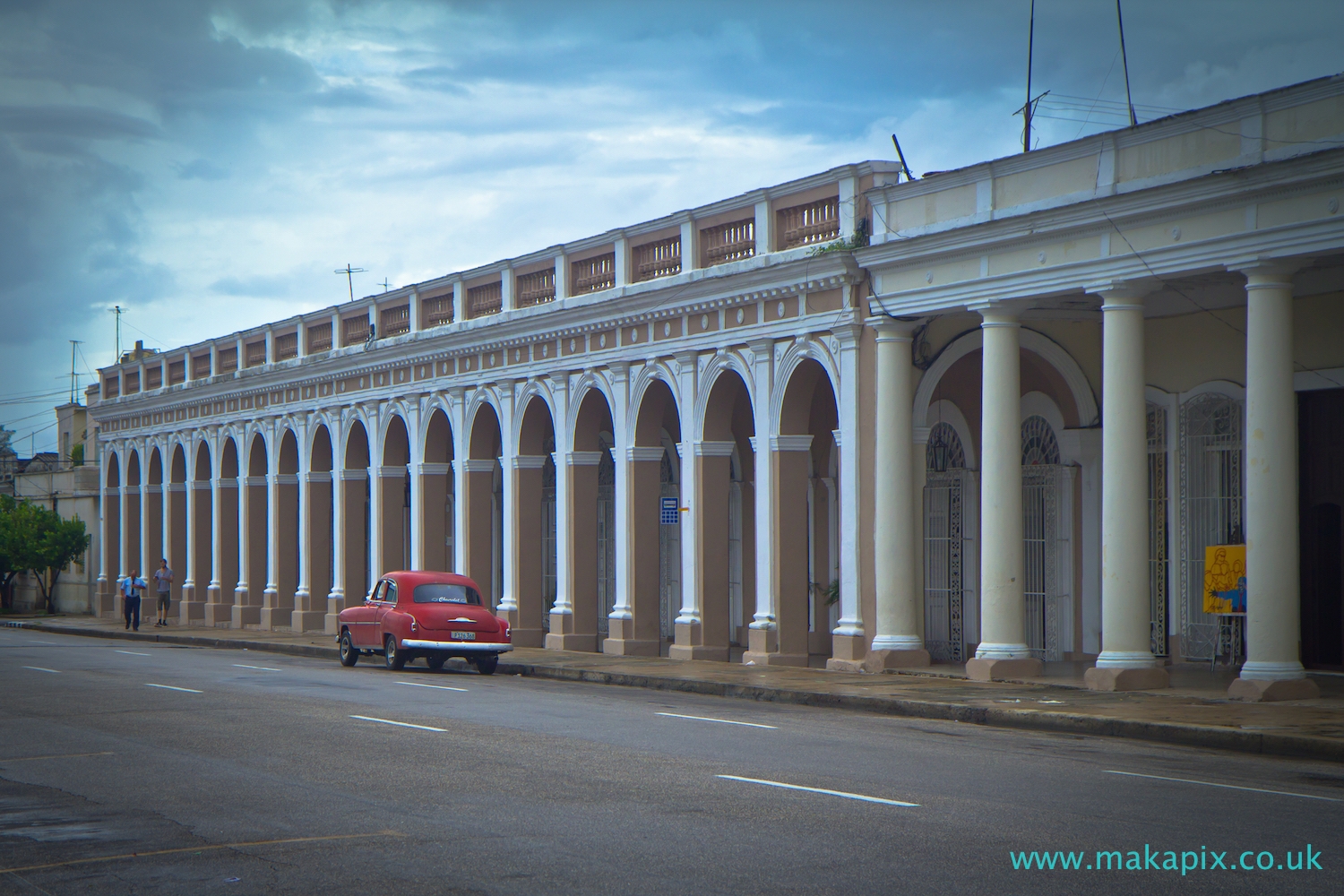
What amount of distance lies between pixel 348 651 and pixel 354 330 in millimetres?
12279

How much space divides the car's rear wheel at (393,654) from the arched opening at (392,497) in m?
9.90

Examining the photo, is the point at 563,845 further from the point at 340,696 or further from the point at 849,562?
the point at 849,562

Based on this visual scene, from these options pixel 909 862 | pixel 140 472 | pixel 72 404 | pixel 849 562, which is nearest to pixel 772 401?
pixel 849 562

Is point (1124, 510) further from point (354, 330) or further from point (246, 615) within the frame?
point (246, 615)

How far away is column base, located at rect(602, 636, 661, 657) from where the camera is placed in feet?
84.4

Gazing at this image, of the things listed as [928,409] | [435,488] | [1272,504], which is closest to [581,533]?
[435,488]

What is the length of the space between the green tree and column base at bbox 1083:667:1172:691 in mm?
44064

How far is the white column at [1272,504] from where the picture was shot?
52.0ft

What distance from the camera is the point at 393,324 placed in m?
33.7

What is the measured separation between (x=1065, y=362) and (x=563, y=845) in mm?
15879

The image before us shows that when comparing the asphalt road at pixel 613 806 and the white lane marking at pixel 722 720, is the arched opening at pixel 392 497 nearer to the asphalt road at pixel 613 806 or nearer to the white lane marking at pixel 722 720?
the asphalt road at pixel 613 806

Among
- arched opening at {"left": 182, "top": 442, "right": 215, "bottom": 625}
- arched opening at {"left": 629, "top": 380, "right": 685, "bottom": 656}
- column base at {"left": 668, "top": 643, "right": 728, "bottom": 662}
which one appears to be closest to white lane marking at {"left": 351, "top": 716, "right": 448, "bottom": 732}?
column base at {"left": 668, "top": 643, "right": 728, "bottom": 662}

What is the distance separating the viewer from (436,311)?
3198 cm

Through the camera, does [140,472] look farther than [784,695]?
Yes
